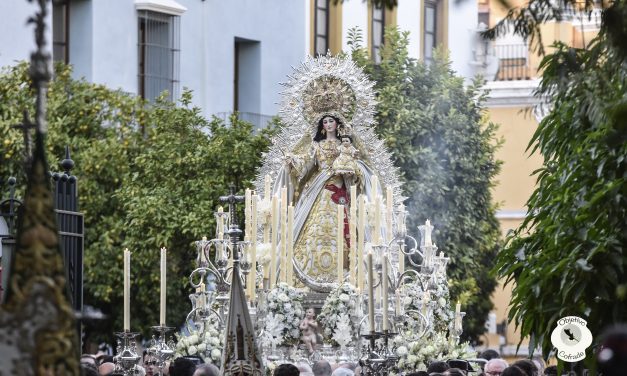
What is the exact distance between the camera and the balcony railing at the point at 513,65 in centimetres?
3722

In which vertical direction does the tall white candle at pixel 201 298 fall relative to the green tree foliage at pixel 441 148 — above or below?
below

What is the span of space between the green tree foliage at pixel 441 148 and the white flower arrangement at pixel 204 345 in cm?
1034

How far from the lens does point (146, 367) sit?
52.5 ft

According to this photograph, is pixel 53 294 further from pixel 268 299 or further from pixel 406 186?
pixel 406 186

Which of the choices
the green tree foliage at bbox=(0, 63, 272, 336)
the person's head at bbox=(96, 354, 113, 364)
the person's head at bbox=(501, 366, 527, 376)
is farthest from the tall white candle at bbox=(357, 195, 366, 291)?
the green tree foliage at bbox=(0, 63, 272, 336)

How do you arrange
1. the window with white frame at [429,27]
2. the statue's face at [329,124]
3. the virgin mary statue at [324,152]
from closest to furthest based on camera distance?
the virgin mary statue at [324,152]
the statue's face at [329,124]
the window with white frame at [429,27]

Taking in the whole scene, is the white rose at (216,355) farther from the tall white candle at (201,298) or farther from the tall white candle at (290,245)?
the tall white candle at (290,245)

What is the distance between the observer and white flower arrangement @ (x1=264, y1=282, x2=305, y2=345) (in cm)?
1656

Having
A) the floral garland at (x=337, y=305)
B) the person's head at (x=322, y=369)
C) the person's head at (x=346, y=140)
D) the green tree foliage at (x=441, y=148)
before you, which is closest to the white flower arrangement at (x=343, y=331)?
the floral garland at (x=337, y=305)

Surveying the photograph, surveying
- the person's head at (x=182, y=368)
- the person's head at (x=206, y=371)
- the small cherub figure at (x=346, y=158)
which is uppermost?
the small cherub figure at (x=346, y=158)

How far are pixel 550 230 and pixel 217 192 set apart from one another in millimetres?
12733

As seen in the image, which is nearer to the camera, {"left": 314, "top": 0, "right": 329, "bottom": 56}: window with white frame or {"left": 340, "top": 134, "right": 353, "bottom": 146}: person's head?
{"left": 340, "top": 134, "right": 353, "bottom": 146}: person's head

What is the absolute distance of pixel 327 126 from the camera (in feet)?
61.3

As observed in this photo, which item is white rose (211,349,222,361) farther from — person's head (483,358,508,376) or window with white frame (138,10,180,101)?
window with white frame (138,10,180,101)
